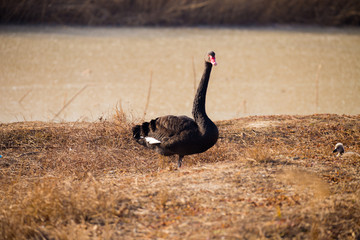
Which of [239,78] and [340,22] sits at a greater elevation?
[340,22]

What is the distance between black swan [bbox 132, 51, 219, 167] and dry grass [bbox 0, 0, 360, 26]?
981 cm

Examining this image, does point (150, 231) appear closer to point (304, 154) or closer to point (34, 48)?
point (304, 154)

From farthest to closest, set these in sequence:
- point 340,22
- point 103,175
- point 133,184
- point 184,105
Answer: point 340,22, point 184,105, point 103,175, point 133,184

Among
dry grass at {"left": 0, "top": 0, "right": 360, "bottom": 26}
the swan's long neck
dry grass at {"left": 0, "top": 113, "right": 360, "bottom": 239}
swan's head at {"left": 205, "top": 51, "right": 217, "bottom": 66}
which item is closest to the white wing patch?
dry grass at {"left": 0, "top": 113, "right": 360, "bottom": 239}

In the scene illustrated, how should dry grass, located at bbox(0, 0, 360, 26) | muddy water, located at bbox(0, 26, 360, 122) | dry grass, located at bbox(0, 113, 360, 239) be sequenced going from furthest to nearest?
dry grass, located at bbox(0, 0, 360, 26), muddy water, located at bbox(0, 26, 360, 122), dry grass, located at bbox(0, 113, 360, 239)

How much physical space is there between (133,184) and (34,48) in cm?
860

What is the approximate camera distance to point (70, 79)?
31.1 feet

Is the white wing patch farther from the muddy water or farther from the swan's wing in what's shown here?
the muddy water

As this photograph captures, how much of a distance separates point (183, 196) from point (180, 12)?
38.5 ft

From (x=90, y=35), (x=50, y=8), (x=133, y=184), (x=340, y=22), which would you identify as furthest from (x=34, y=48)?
(x=340, y=22)

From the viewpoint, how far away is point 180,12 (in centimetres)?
1401

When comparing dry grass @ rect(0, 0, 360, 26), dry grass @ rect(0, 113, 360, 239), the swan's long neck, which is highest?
dry grass @ rect(0, 0, 360, 26)

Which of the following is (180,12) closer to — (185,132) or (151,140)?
(151,140)

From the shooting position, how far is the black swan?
3973mm
